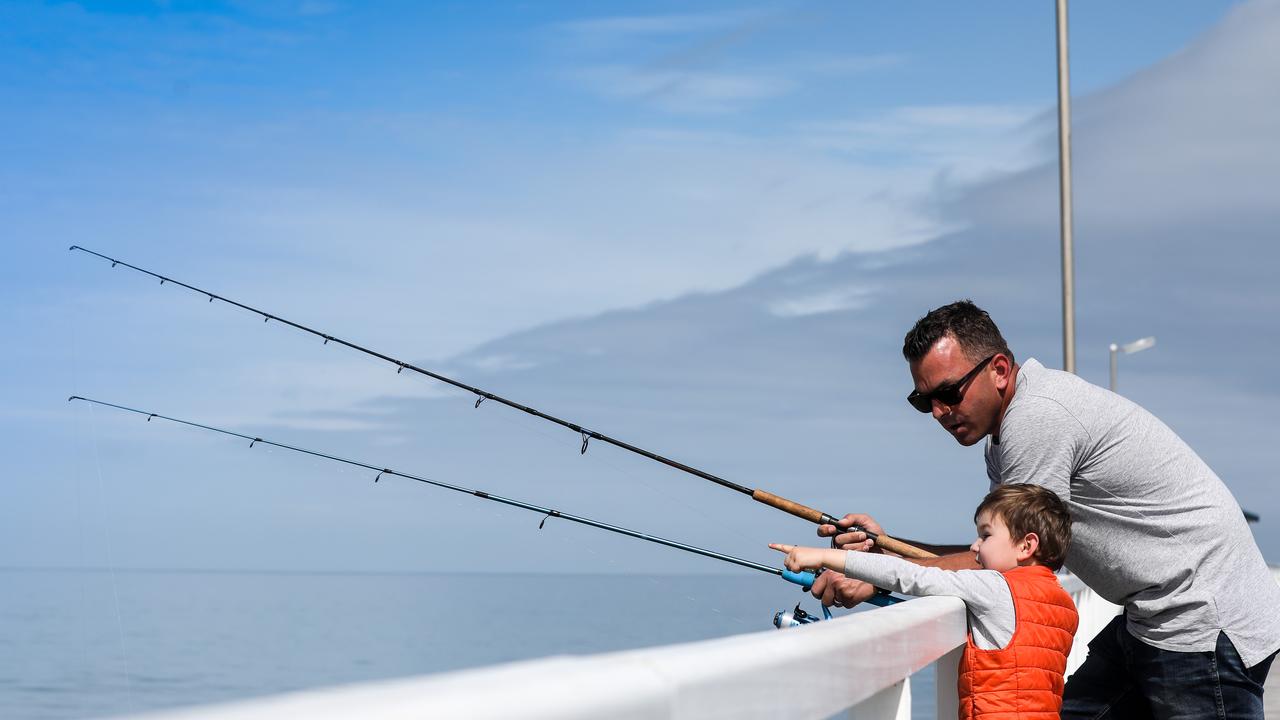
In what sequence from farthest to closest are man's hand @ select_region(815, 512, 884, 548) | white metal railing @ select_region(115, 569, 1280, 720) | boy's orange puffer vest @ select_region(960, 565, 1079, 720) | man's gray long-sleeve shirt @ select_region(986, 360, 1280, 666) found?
man's hand @ select_region(815, 512, 884, 548) < man's gray long-sleeve shirt @ select_region(986, 360, 1280, 666) < boy's orange puffer vest @ select_region(960, 565, 1079, 720) < white metal railing @ select_region(115, 569, 1280, 720)

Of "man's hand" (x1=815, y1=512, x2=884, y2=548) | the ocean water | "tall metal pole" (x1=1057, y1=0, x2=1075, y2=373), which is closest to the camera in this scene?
"man's hand" (x1=815, y1=512, x2=884, y2=548)

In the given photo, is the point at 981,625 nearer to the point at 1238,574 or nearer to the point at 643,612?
the point at 1238,574

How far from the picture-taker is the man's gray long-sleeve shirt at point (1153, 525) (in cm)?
346

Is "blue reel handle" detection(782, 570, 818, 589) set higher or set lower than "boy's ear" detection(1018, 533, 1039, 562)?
lower

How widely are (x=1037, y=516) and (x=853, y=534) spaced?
0.95 metres

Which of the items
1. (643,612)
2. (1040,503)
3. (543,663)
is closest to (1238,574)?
(1040,503)

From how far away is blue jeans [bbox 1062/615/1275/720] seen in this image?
3.46 meters

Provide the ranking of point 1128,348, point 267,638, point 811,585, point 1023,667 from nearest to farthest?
1. point 1023,667
2. point 811,585
3. point 1128,348
4. point 267,638

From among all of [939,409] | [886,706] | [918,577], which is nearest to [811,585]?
[939,409]

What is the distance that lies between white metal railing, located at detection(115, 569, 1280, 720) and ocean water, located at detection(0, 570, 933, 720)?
67.0 inches

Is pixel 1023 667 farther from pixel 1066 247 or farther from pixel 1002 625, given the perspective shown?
pixel 1066 247

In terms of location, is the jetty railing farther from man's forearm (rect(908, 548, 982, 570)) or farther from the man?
the man

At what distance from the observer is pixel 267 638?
59781 millimetres

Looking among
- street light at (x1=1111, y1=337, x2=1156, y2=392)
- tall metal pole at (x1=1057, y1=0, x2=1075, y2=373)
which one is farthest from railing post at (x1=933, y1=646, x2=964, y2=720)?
street light at (x1=1111, y1=337, x2=1156, y2=392)
